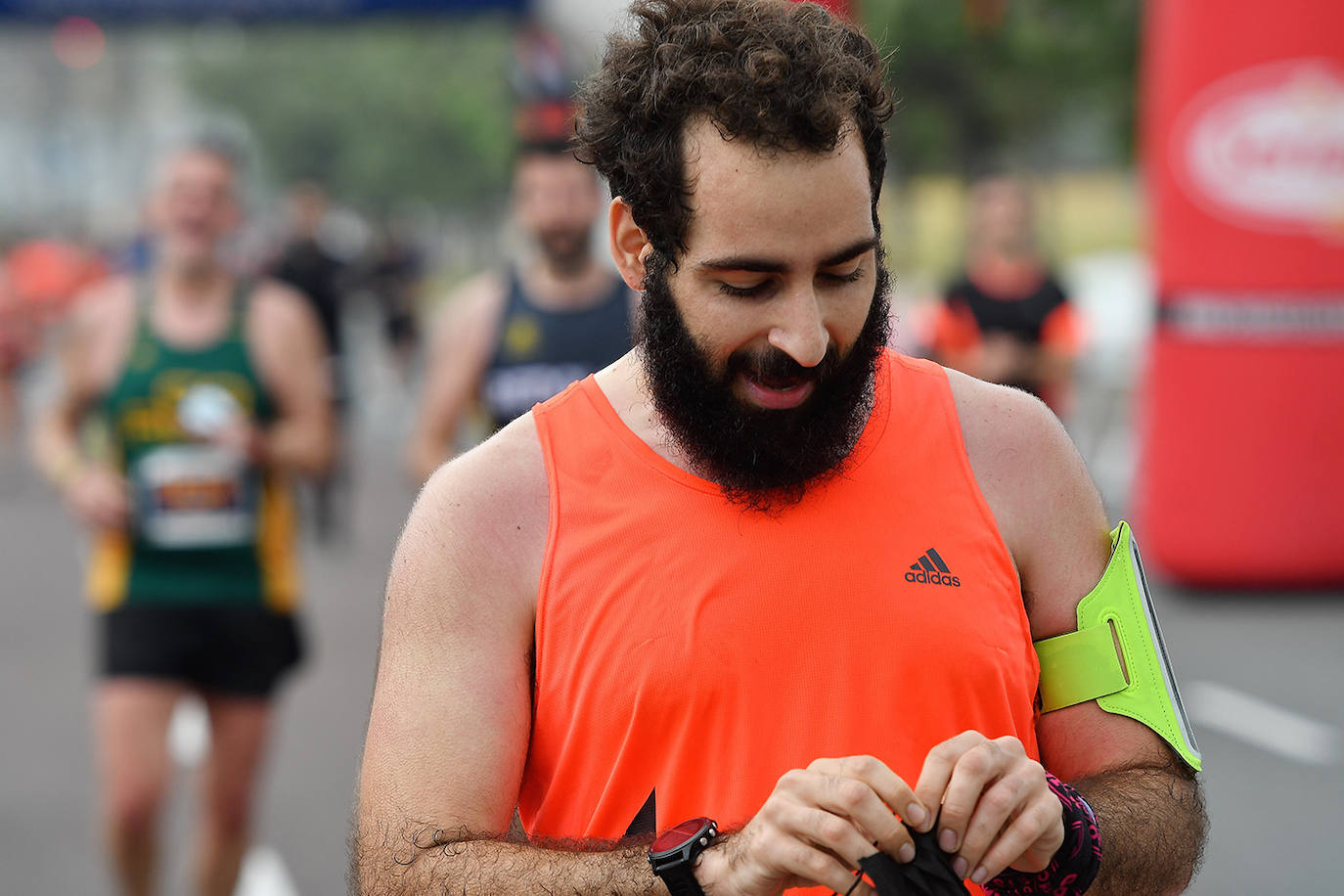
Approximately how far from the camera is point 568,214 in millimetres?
5254

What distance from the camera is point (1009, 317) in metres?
8.05

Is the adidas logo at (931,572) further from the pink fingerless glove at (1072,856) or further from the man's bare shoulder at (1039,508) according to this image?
the pink fingerless glove at (1072,856)

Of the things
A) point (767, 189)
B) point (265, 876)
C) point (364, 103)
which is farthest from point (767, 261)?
point (364, 103)

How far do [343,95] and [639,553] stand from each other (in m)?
54.2

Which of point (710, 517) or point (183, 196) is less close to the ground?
point (183, 196)

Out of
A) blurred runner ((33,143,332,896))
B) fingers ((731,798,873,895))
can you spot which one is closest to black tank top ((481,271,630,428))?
blurred runner ((33,143,332,896))

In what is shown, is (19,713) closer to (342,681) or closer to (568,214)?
(342,681)

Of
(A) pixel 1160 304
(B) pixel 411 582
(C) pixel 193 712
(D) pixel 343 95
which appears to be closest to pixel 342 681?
(C) pixel 193 712

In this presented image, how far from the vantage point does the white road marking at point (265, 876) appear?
17.3 ft

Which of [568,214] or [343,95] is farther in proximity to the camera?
[343,95]

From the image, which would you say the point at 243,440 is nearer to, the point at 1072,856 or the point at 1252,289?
the point at 1072,856

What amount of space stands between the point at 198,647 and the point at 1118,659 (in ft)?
10.5

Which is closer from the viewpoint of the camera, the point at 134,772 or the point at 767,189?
the point at 767,189

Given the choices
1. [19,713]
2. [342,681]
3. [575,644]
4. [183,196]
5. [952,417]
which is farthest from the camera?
[342,681]
